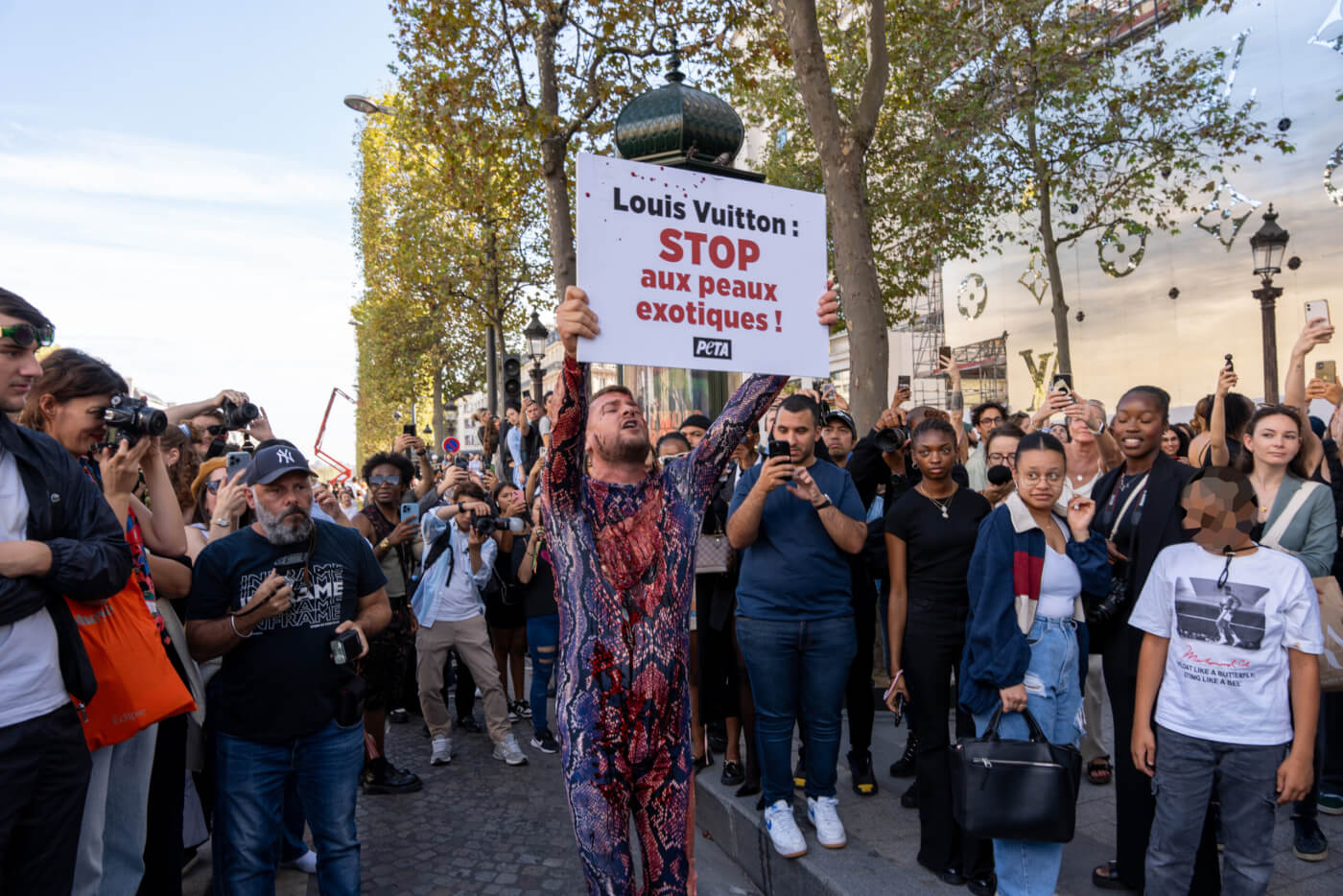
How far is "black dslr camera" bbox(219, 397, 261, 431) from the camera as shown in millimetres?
3795

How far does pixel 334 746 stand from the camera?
3.24 meters

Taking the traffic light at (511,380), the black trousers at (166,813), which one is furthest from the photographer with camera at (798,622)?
the traffic light at (511,380)

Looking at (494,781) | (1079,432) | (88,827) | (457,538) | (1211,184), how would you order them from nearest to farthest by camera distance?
(88,827)
(1079,432)
(494,781)
(457,538)
(1211,184)

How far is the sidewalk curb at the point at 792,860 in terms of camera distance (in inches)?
137

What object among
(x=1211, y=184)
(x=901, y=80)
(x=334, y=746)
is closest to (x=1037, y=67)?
(x=901, y=80)

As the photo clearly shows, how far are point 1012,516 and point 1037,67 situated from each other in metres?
14.2

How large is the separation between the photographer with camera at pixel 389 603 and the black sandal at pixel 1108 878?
12.8 feet

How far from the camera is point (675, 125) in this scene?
232 inches

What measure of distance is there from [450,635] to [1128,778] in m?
4.20

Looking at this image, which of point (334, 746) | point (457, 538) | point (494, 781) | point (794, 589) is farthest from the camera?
point (457, 538)

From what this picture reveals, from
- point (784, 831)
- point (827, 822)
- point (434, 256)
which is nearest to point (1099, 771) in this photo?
point (827, 822)

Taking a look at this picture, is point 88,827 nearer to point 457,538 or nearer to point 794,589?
point 794,589

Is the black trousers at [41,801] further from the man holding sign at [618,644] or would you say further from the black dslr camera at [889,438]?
the black dslr camera at [889,438]

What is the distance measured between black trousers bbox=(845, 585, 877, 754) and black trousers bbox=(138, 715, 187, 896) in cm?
311
